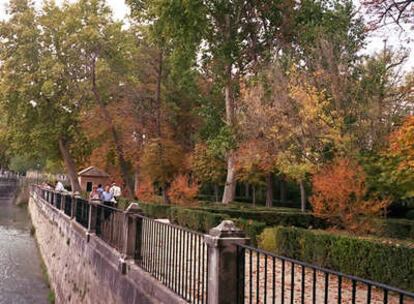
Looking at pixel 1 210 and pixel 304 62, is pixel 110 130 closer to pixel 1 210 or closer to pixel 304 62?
pixel 304 62

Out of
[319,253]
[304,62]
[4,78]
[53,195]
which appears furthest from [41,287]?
[4,78]

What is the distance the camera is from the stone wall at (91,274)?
7.82 meters

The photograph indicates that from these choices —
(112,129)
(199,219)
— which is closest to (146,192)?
(112,129)

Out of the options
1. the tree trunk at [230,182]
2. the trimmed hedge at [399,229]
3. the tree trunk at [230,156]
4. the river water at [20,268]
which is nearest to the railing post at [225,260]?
the river water at [20,268]

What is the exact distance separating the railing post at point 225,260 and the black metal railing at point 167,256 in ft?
3.60

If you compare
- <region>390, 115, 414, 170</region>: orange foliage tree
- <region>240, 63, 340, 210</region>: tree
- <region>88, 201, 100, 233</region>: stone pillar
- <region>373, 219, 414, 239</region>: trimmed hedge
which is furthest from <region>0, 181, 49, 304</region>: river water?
<region>373, 219, 414, 239</region>: trimmed hedge

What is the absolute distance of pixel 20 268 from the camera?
23312 millimetres

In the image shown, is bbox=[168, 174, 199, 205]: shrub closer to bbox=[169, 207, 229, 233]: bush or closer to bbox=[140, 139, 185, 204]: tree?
bbox=[140, 139, 185, 204]: tree

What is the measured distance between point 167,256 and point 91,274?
4627 millimetres

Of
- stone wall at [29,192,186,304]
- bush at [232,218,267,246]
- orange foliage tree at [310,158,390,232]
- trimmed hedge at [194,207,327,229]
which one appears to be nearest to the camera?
stone wall at [29,192,186,304]

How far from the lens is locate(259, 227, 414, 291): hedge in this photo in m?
9.66

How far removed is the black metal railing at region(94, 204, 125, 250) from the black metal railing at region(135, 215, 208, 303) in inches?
33.0

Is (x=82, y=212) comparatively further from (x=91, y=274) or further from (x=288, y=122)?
(x=288, y=122)

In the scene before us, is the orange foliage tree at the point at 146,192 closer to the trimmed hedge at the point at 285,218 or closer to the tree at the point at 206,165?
the tree at the point at 206,165
